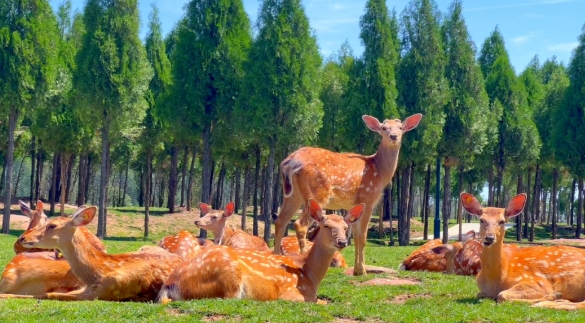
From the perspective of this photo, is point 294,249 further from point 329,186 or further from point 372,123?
point 372,123

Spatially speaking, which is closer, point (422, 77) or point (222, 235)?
point (222, 235)

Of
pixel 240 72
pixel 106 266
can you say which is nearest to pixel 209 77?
pixel 240 72

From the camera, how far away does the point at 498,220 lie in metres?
9.12

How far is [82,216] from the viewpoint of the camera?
9.48m

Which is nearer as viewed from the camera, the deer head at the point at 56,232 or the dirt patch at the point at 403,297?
the deer head at the point at 56,232

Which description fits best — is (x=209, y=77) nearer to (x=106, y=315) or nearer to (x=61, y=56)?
(x=61, y=56)

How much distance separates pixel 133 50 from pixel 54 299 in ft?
62.8

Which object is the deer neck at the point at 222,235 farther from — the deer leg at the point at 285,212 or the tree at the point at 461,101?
the tree at the point at 461,101

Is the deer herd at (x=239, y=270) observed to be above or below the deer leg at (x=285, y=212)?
below

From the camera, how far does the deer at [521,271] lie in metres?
9.23

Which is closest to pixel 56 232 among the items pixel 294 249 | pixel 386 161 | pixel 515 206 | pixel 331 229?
pixel 331 229

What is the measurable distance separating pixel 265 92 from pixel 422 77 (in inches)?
327

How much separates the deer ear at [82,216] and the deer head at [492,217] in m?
4.96

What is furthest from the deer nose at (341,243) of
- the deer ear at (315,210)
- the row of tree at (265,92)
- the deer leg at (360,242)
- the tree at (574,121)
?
the tree at (574,121)
